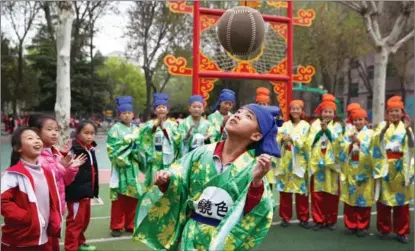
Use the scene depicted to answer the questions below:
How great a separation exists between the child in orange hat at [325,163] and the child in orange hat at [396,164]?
0.60 meters

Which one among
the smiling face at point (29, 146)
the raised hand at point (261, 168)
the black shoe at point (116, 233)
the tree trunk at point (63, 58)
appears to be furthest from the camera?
the tree trunk at point (63, 58)

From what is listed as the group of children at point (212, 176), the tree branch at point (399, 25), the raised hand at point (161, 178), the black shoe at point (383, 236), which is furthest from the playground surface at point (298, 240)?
the tree branch at point (399, 25)

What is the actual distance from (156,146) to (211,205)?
300 cm

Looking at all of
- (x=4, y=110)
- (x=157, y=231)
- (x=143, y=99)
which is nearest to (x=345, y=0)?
(x=157, y=231)

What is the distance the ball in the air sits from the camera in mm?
4242

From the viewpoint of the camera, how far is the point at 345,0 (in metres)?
10.0

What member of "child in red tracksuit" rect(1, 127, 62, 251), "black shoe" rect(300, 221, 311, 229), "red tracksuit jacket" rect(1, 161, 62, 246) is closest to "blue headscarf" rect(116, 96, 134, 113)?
"child in red tracksuit" rect(1, 127, 62, 251)

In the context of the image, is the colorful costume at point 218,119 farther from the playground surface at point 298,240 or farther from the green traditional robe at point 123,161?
the playground surface at point 298,240

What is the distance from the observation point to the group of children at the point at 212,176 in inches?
95.7

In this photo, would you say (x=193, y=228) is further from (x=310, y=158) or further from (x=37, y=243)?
(x=310, y=158)

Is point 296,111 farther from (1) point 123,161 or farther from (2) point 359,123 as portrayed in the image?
(1) point 123,161

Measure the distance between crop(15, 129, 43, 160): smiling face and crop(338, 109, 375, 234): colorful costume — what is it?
12.6ft

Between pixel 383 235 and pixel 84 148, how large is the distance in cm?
368

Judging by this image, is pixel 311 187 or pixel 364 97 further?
pixel 364 97
